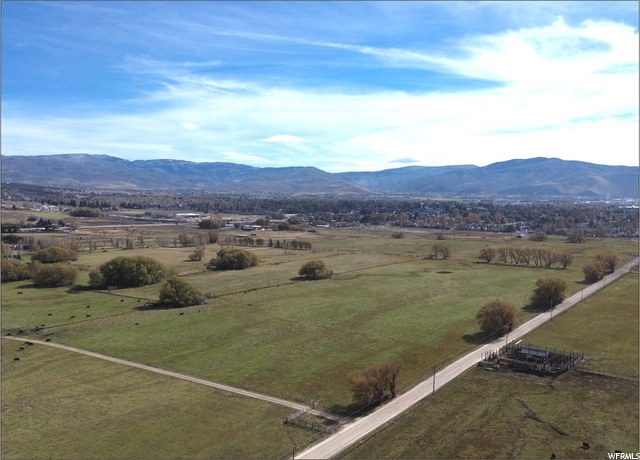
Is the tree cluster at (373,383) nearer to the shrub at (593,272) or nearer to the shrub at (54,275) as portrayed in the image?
the shrub at (54,275)

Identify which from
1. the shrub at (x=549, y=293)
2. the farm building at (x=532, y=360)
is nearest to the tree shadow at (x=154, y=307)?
the farm building at (x=532, y=360)

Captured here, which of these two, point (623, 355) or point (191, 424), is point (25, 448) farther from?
point (623, 355)

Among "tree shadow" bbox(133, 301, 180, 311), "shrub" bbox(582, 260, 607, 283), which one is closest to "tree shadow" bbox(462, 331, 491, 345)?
"tree shadow" bbox(133, 301, 180, 311)

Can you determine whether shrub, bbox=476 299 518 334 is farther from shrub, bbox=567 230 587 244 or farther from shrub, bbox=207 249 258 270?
shrub, bbox=567 230 587 244

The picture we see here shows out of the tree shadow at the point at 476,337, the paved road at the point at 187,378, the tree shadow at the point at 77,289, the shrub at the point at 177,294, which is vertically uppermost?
the shrub at the point at 177,294

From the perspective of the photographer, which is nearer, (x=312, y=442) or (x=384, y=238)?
(x=312, y=442)

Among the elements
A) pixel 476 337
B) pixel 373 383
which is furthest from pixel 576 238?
pixel 373 383

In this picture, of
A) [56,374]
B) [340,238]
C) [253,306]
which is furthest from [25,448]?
[340,238]
